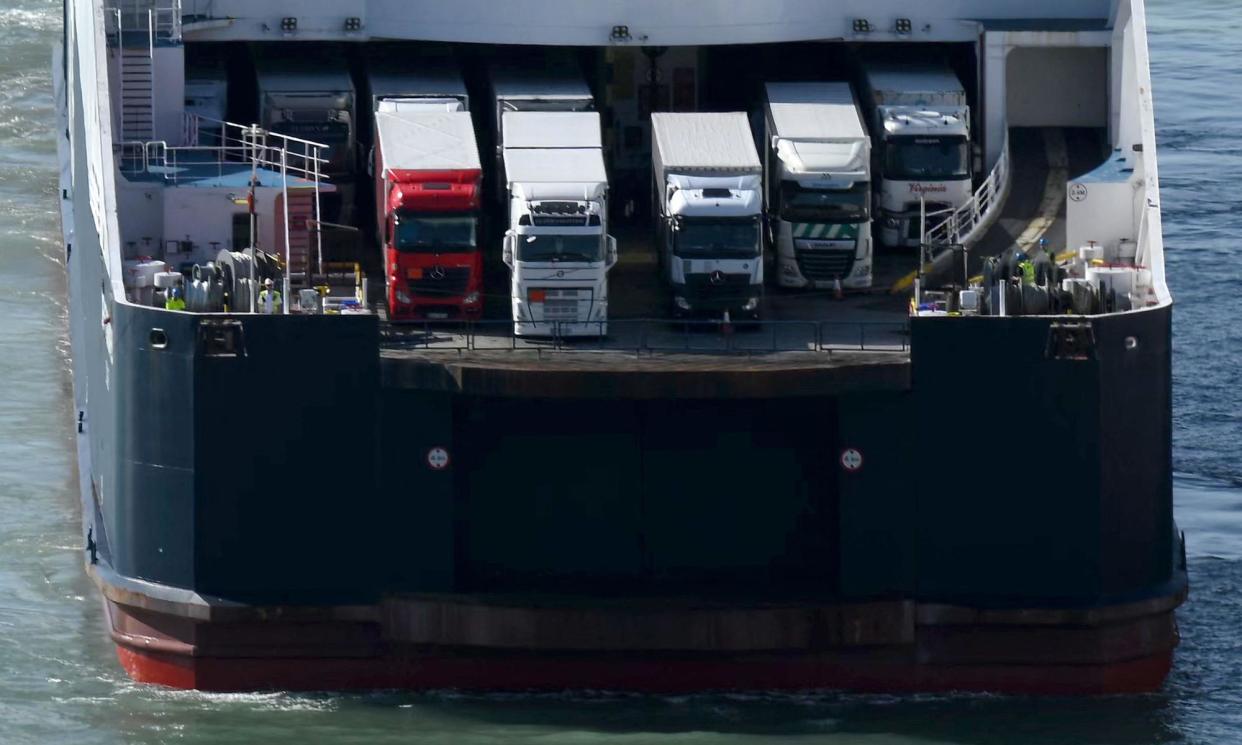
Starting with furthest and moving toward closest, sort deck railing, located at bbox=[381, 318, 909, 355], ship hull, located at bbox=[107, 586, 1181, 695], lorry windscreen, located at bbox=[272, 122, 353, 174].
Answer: lorry windscreen, located at bbox=[272, 122, 353, 174]
deck railing, located at bbox=[381, 318, 909, 355]
ship hull, located at bbox=[107, 586, 1181, 695]

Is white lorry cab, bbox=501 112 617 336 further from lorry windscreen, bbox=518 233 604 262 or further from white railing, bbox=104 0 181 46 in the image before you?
white railing, bbox=104 0 181 46

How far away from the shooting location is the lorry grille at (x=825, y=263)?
3138 centimetres

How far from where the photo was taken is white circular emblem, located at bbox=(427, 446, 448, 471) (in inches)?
→ 1073

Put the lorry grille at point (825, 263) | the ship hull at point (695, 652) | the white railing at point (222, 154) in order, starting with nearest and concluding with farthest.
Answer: the ship hull at point (695, 652) → the lorry grille at point (825, 263) → the white railing at point (222, 154)

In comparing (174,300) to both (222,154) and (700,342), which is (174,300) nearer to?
(222,154)

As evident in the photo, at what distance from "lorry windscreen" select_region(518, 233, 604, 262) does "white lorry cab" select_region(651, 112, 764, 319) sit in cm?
131

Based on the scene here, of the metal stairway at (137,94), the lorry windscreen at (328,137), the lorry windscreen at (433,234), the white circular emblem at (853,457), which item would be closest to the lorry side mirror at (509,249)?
the lorry windscreen at (433,234)

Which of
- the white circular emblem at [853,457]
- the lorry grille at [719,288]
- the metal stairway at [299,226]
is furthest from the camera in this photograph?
the metal stairway at [299,226]

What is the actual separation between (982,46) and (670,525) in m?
10.6

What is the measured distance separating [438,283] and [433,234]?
575 millimetres

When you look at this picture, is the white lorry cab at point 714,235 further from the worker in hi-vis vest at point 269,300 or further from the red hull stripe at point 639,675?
the worker in hi-vis vest at point 269,300

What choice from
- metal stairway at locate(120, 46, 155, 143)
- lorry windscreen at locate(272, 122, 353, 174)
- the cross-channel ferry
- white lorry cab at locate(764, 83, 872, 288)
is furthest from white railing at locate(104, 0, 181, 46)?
white lorry cab at locate(764, 83, 872, 288)

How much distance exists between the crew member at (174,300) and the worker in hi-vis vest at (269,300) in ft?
2.81

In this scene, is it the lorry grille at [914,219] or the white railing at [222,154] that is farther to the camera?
the lorry grille at [914,219]
